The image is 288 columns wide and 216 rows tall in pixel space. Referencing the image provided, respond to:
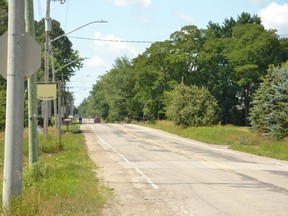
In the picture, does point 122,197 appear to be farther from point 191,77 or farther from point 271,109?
point 191,77

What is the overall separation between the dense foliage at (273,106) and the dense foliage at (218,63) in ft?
111

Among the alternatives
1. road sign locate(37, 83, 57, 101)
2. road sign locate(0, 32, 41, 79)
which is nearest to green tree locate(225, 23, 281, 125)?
road sign locate(37, 83, 57, 101)

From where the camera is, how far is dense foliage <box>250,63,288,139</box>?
31031 mm

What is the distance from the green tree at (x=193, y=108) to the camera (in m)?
49.9

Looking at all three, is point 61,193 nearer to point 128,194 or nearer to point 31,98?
point 128,194

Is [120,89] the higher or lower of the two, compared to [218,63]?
lower

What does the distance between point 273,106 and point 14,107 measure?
28.1m

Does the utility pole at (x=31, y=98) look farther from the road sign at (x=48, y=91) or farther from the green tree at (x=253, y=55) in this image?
the green tree at (x=253, y=55)

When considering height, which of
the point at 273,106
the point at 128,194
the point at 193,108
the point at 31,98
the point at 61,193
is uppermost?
the point at 193,108

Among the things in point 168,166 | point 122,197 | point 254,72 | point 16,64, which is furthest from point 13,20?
point 254,72

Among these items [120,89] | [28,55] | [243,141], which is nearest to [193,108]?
[243,141]

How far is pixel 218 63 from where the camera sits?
75.5 m

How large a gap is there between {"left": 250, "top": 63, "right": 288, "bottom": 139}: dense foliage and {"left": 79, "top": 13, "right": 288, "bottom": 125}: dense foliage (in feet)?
111

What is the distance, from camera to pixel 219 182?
43.7ft
